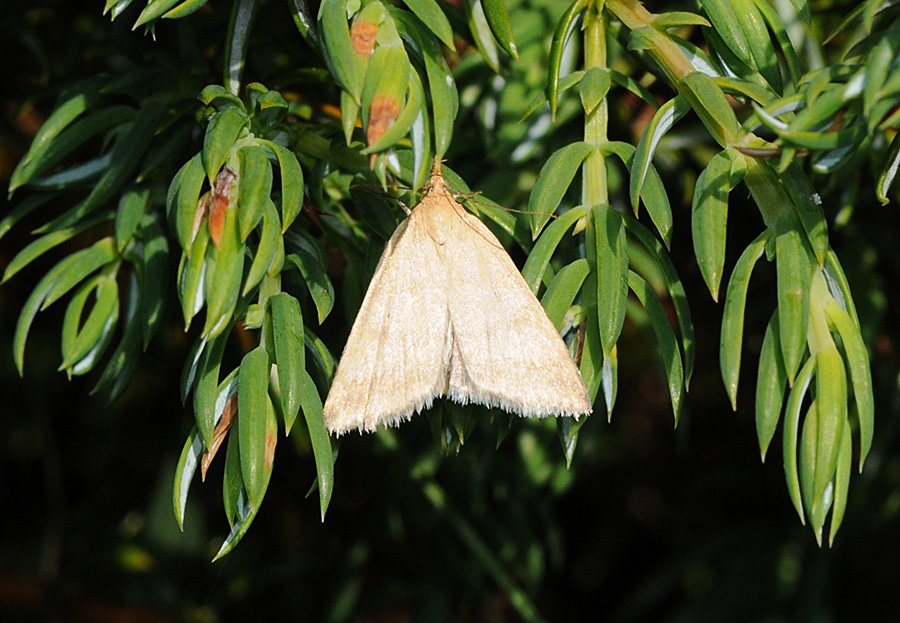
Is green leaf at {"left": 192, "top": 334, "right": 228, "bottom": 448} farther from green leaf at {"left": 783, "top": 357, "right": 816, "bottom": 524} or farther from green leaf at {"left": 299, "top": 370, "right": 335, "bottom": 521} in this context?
green leaf at {"left": 783, "top": 357, "right": 816, "bottom": 524}

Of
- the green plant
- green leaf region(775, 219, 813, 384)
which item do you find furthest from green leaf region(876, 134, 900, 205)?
Answer: green leaf region(775, 219, 813, 384)

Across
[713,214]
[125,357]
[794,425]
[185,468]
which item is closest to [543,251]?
[713,214]

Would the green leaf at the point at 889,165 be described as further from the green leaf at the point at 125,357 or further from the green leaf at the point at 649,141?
the green leaf at the point at 125,357

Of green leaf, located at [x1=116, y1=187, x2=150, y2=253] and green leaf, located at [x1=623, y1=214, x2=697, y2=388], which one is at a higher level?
green leaf, located at [x1=116, y1=187, x2=150, y2=253]

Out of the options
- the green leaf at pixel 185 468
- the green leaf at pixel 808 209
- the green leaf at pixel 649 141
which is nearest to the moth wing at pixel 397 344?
the green leaf at pixel 185 468

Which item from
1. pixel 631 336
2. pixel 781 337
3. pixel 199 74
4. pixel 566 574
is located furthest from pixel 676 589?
pixel 199 74
